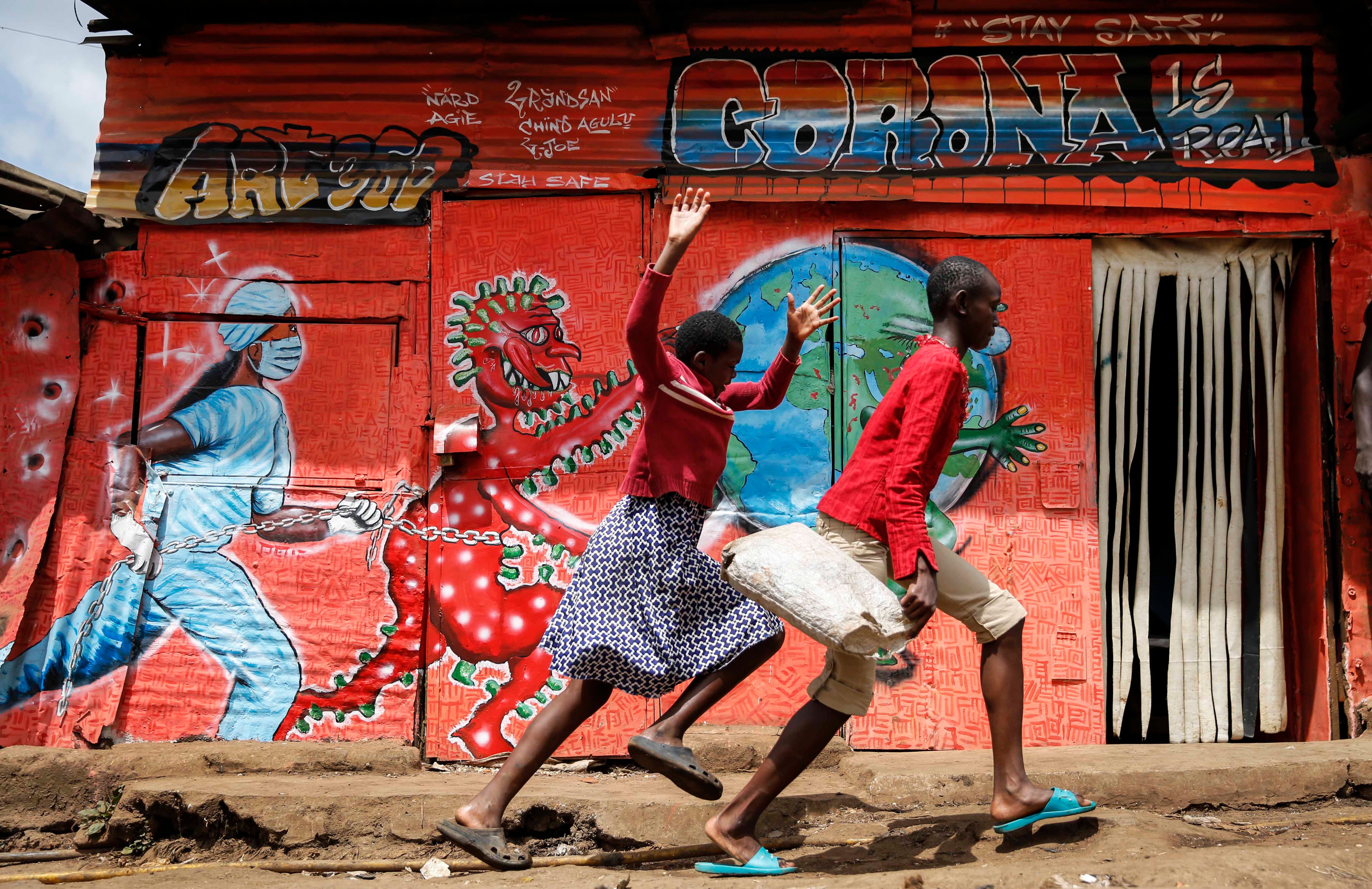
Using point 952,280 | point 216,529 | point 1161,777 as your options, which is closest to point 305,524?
point 216,529

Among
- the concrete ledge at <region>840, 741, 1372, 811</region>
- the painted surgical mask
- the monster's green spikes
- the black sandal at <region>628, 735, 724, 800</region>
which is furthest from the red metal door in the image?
the black sandal at <region>628, 735, 724, 800</region>

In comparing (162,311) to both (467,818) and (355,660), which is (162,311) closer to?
(355,660)

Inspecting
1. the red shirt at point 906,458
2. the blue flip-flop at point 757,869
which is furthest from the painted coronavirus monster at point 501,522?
the red shirt at point 906,458

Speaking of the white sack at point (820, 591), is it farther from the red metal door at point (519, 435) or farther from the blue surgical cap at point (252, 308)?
the blue surgical cap at point (252, 308)

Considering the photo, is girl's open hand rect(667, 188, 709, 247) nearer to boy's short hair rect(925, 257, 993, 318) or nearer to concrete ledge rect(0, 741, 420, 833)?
boy's short hair rect(925, 257, 993, 318)

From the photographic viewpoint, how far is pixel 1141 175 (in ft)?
16.5

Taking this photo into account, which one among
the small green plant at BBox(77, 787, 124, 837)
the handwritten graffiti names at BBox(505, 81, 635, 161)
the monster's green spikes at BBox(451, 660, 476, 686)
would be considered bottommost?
the small green plant at BBox(77, 787, 124, 837)

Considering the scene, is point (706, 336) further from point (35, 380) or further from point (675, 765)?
point (35, 380)

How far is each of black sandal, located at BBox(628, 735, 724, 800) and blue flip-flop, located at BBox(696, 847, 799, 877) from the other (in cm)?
20

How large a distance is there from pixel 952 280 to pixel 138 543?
4.01 metres

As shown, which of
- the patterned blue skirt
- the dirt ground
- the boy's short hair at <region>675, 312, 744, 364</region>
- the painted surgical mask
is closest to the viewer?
the dirt ground

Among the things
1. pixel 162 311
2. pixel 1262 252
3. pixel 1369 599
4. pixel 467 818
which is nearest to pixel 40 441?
pixel 162 311

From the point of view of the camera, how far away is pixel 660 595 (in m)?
3.33

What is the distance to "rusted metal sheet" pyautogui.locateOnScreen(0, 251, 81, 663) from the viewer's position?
16.6ft
